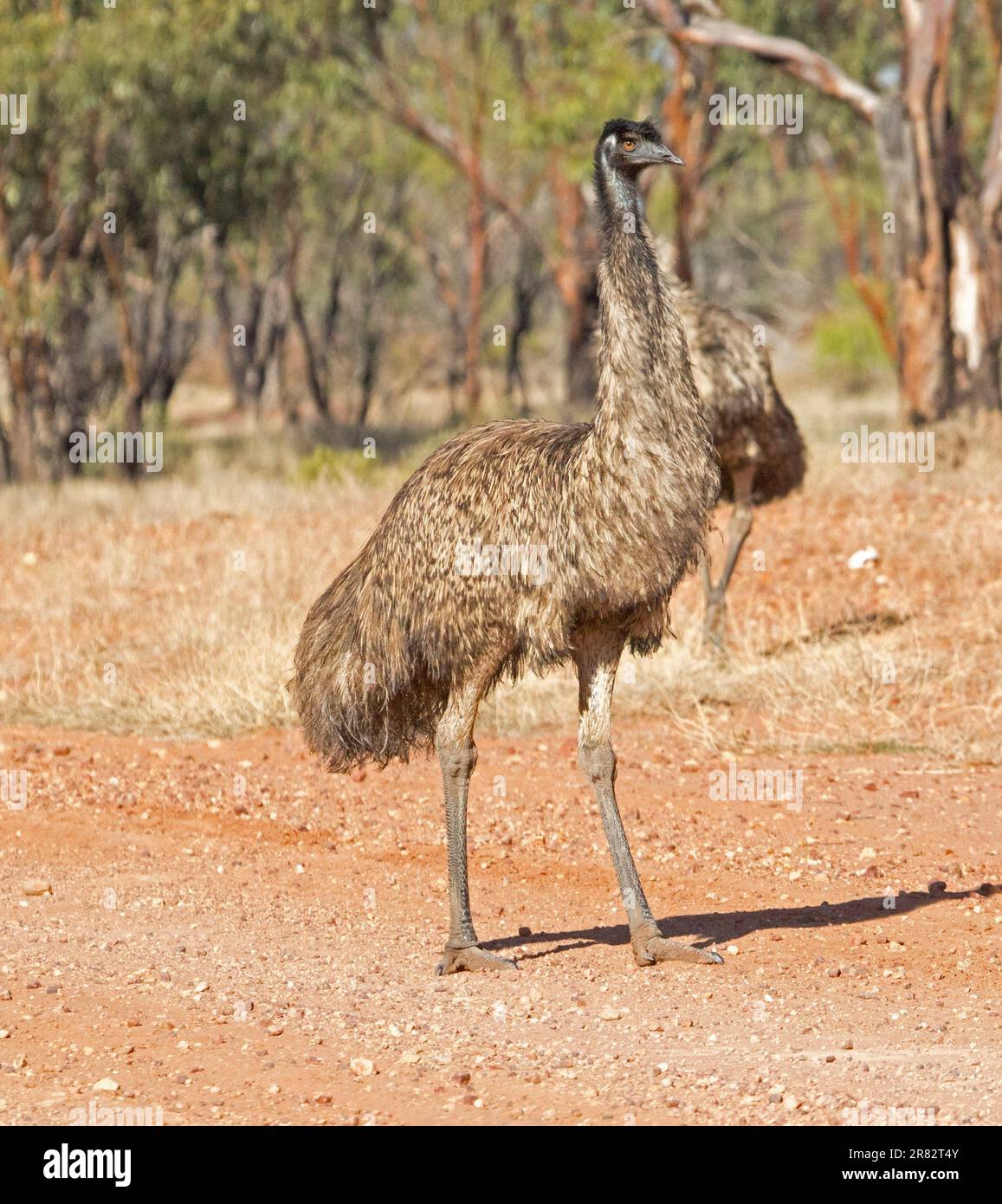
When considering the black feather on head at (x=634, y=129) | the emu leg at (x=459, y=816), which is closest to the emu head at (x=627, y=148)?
the black feather on head at (x=634, y=129)

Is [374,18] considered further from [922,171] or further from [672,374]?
[672,374]

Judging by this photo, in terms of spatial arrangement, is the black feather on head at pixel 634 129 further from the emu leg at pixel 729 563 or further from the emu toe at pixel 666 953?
the emu leg at pixel 729 563

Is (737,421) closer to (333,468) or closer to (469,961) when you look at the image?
(469,961)

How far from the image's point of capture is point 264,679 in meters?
9.00

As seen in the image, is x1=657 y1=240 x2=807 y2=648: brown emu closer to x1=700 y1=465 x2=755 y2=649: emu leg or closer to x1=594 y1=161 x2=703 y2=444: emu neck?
x1=700 y1=465 x2=755 y2=649: emu leg

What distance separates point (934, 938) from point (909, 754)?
→ 8.90 ft

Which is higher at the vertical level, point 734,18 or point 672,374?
point 734,18

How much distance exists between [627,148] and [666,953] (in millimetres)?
2379

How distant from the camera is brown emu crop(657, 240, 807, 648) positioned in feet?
32.1

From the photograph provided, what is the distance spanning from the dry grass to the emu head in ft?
12.1

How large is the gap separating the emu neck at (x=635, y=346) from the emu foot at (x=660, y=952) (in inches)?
57.8

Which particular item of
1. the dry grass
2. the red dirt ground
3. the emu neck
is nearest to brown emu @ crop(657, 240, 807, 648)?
the dry grass

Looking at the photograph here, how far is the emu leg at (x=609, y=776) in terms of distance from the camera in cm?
528

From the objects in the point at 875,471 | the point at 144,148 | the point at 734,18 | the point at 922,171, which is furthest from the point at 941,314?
the point at 144,148
